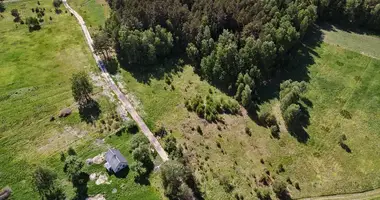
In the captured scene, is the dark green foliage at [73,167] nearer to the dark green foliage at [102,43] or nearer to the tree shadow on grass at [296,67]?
the dark green foliage at [102,43]

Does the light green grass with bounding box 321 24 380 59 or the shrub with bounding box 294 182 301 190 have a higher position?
the light green grass with bounding box 321 24 380 59

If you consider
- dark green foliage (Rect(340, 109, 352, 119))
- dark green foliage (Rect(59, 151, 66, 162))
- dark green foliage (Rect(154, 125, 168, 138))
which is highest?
dark green foliage (Rect(340, 109, 352, 119))

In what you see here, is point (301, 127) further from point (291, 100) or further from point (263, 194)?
point (263, 194)

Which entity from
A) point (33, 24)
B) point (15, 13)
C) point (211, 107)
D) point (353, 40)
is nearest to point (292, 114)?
point (211, 107)

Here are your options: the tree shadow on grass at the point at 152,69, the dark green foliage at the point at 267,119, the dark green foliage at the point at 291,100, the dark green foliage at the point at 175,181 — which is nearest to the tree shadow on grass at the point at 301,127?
the dark green foliage at the point at 291,100

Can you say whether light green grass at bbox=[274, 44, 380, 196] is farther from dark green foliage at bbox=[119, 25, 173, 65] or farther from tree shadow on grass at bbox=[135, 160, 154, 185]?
dark green foliage at bbox=[119, 25, 173, 65]

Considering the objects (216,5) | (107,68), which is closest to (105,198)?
(107,68)

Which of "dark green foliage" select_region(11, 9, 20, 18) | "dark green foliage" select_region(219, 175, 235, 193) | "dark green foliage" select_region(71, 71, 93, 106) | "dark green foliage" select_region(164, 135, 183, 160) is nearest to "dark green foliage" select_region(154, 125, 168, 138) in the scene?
"dark green foliage" select_region(164, 135, 183, 160)
